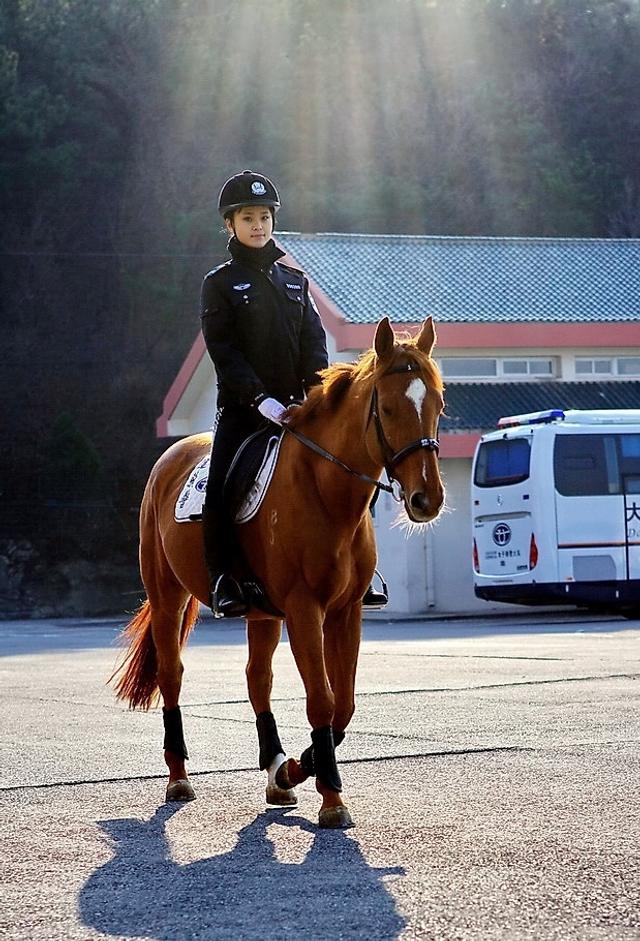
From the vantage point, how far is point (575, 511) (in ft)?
93.0

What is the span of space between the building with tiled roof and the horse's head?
968 inches

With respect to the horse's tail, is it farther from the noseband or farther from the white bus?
the white bus

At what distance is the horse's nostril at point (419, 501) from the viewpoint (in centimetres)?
622

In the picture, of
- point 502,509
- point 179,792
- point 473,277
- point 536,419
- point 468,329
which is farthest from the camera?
point 473,277

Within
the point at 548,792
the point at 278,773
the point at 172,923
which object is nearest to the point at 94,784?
the point at 278,773

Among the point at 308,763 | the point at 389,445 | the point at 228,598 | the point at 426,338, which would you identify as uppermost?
the point at 426,338

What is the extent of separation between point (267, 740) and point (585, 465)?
2164 centimetres

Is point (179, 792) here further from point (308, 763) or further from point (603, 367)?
point (603, 367)

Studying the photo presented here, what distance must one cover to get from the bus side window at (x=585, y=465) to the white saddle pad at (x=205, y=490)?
67.6ft

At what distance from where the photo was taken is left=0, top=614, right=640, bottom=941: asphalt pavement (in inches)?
183

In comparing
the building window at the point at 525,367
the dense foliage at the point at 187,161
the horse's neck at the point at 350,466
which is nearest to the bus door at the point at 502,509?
the building window at the point at 525,367

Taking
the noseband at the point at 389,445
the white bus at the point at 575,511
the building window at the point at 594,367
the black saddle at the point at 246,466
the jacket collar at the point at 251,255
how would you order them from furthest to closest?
the building window at the point at 594,367
the white bus at the point at 575,511
the jacket collar at the point at 251,255
the black saddle at the point at 246,466
the noseband at the point at 389,445

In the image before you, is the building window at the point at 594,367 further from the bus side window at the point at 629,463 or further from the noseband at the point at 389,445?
the noseband at the point at 389,445

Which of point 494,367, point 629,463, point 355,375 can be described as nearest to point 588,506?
point 629,463
